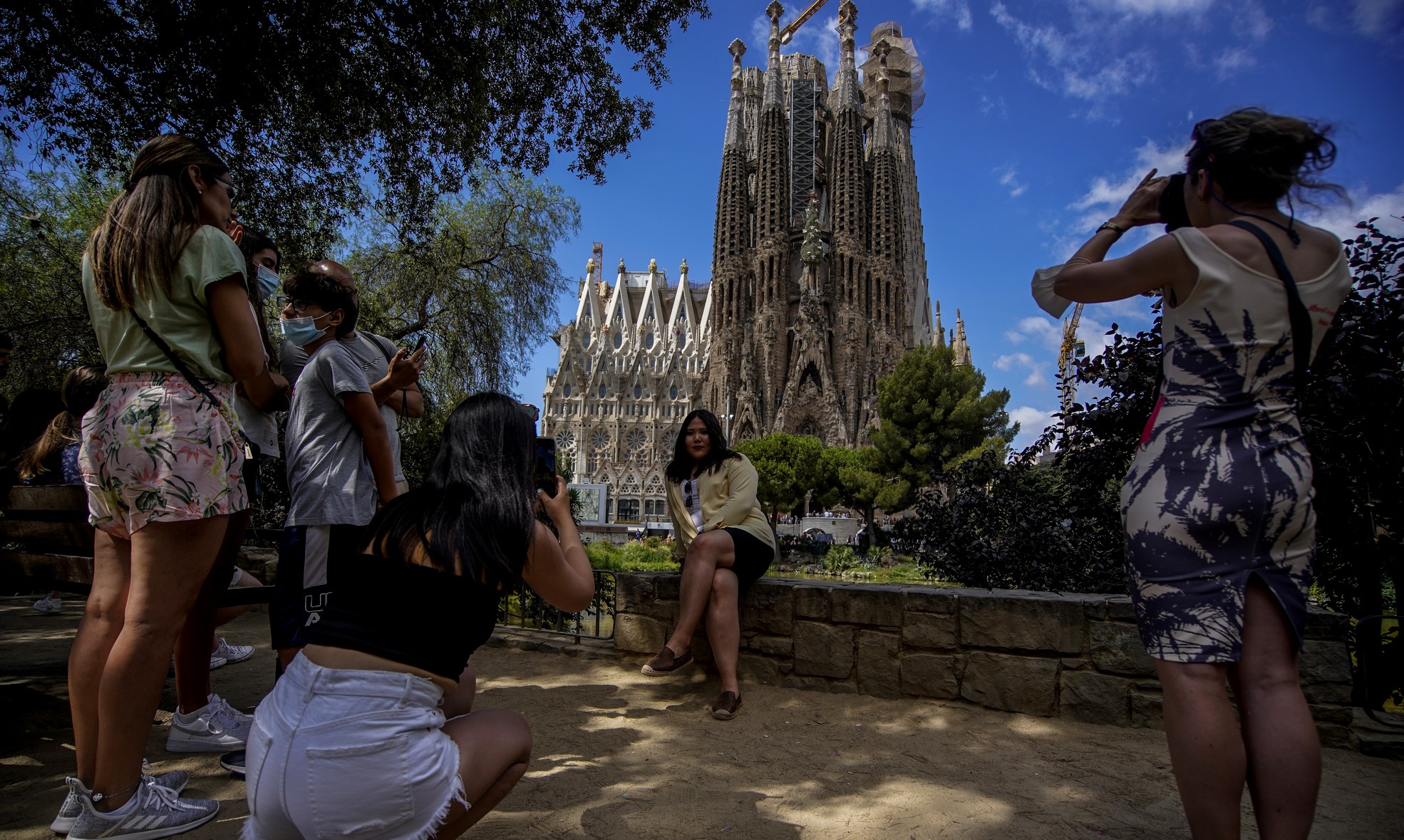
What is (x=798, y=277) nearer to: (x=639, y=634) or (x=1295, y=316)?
(x=639, y=634)

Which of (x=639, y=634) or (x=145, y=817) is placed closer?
(x=145, y=817)

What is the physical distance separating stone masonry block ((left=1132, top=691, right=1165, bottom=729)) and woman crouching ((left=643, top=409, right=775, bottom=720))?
173 cm

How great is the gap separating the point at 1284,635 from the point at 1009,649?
194 cm

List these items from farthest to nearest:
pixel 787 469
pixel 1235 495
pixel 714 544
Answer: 1. pixel 787 469
2. pixel 714 544
3. pixel 1235 495

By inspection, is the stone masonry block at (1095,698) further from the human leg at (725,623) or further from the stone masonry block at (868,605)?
the human leg at (725,623)

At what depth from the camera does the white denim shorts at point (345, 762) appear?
1.31 m

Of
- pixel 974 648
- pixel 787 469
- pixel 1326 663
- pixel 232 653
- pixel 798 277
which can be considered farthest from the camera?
pixel 798 277

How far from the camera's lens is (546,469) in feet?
6.84

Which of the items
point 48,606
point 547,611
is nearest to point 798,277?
point 547,611

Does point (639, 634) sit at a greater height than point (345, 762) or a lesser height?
lesser

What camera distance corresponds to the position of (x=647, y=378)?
6009 cm

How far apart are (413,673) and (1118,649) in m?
3.03

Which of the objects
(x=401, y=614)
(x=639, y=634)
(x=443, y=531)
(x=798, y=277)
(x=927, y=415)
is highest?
(x=798, y=277)

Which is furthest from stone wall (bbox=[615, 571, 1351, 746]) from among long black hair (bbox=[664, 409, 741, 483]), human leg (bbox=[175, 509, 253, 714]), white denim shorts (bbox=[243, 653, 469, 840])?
white denim shorts (bbox=[243, 653, 469, 840])
